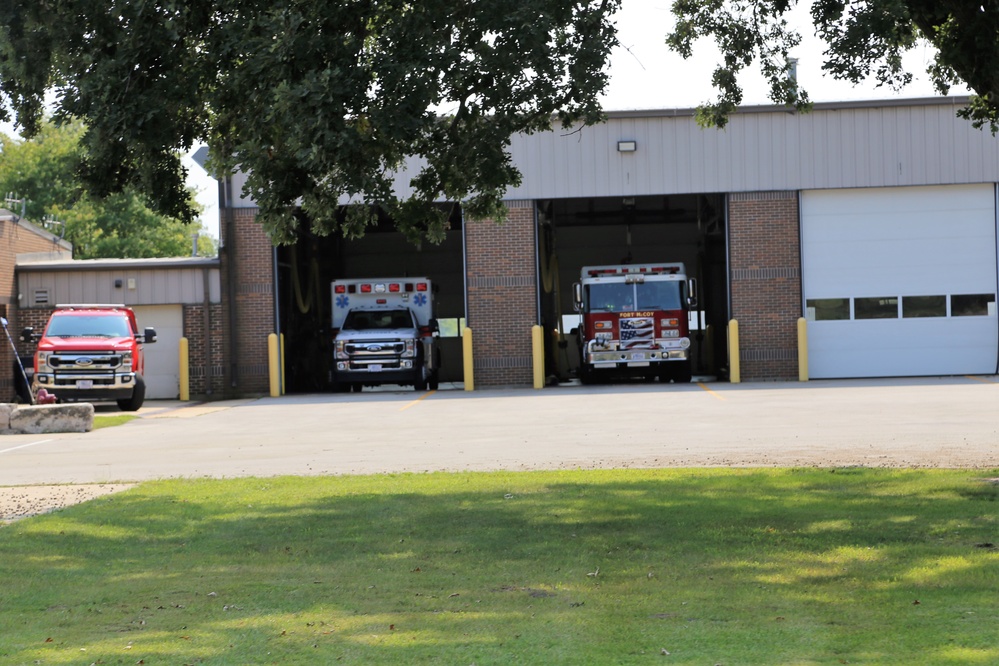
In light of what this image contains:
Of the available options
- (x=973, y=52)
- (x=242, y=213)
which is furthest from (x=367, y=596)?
(x=242, y=213)

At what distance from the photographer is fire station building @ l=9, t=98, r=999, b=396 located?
33.4 meters

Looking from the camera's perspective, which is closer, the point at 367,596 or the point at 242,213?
the point at 367,596

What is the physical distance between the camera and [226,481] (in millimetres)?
13430

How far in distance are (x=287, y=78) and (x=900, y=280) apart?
25801 millimetres

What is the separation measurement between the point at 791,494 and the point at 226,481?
5.88 m

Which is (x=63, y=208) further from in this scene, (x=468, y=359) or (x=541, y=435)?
(x=541, y=435)

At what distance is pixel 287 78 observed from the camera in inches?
428

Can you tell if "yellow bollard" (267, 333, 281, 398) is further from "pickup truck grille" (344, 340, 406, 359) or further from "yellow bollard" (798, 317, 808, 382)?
"yellow bollard" (798, 317, 808, 382)

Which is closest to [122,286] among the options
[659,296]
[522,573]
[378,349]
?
[378,349]

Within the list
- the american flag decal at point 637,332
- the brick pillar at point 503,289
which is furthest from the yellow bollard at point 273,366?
the american flag decal at point 637,332

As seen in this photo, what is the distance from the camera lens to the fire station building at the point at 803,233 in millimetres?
33375

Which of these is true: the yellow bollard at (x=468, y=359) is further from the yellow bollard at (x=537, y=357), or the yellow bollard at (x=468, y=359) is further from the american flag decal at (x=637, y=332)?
the american flag decal at (x=637, y=332)

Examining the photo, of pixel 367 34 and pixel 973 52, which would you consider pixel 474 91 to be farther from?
pixel 973 52

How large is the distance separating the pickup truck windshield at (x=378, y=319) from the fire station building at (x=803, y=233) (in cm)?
171
